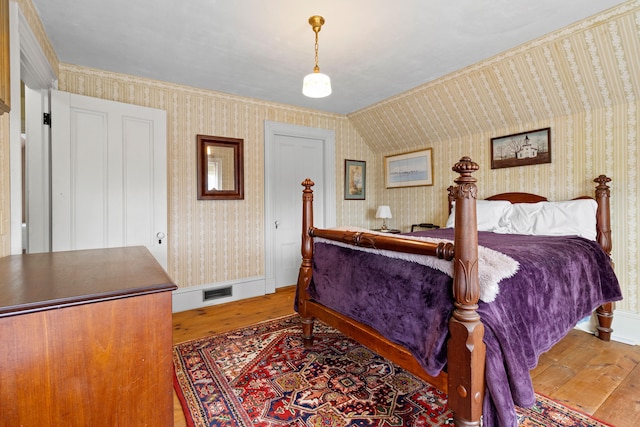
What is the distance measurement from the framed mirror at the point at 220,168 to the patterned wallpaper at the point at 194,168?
74 mm

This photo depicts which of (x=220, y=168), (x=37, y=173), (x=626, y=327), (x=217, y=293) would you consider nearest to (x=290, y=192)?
(x=220, y=168)

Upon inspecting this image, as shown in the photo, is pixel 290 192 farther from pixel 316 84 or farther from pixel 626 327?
pixel 626 327

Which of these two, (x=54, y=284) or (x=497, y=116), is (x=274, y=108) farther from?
(x=54, y=284)

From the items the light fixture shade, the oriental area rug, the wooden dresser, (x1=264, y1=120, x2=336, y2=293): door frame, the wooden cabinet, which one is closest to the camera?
the wooden dresser

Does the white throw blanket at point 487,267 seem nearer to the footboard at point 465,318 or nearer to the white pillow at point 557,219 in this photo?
the footboard at point 465,318

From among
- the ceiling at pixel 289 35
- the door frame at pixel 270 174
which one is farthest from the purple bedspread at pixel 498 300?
the door frame at pixel 270 174

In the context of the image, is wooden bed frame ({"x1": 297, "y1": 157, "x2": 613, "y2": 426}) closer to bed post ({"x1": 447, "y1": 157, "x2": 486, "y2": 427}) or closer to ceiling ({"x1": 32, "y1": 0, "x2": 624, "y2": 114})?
bed post ({"x1": 447, "y1": 157, "x2": 486, "y2": 427})

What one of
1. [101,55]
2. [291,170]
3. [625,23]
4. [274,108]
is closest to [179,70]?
[101,55]

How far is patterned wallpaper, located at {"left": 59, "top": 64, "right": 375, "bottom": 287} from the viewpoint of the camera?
3029 millimetres

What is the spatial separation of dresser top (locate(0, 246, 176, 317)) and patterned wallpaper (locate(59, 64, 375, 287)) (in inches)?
70.6

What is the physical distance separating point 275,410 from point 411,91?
3.30 m

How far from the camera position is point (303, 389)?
1.84m

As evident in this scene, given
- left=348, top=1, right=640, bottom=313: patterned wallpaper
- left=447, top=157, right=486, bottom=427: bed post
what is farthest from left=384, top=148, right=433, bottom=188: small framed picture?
left=447, top=157, right=486, bottom=427: bed post

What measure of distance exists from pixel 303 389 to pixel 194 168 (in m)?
2.53
